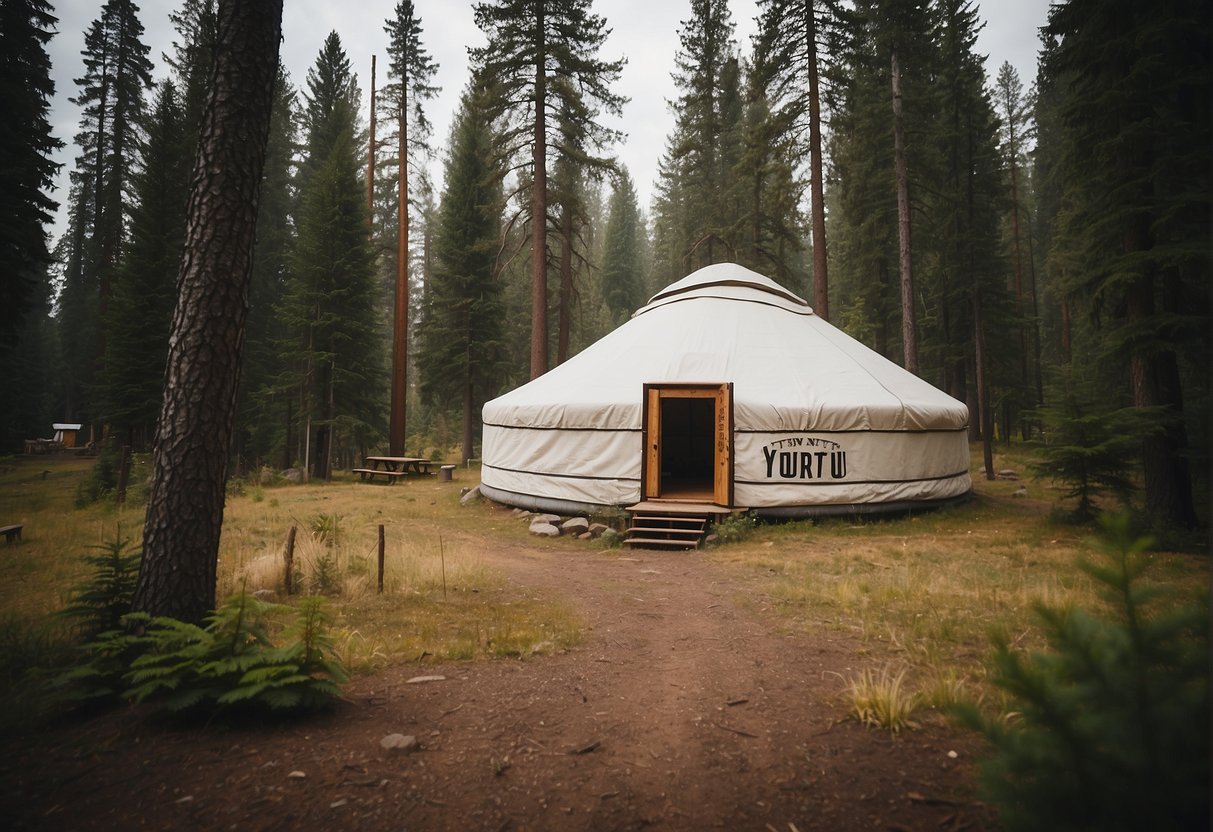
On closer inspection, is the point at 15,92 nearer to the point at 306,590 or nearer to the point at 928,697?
the point at 306,590

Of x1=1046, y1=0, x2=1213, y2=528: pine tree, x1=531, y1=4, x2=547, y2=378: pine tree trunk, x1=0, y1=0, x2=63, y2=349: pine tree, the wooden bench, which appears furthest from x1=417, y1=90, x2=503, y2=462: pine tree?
x1=1046, y1=0, x2=1213, y2=528: pine tree

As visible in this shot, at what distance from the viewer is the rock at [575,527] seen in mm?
7453

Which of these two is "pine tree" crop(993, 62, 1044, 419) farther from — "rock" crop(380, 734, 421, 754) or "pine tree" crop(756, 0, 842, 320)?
"rock" crop(380, 734, 421, 754)

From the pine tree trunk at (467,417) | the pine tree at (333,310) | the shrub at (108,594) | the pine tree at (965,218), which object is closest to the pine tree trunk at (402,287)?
the pine tree at (333,310)

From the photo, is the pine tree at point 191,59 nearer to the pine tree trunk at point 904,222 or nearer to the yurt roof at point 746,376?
the yurt roof at point 746,376

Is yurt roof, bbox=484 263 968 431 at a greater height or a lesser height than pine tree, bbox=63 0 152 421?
lesser

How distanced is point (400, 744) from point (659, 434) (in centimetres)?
607

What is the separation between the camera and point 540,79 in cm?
1141

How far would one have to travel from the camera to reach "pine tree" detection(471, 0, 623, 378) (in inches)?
443

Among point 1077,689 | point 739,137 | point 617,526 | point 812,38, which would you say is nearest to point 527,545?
point 617,526

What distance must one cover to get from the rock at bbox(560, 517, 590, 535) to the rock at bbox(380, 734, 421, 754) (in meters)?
5.34

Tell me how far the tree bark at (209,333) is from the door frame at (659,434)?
5660 millimetres

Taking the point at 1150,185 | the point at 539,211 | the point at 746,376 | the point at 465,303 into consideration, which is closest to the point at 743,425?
the point at 746,376

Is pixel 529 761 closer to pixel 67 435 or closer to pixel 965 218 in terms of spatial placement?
pixel 965 218
